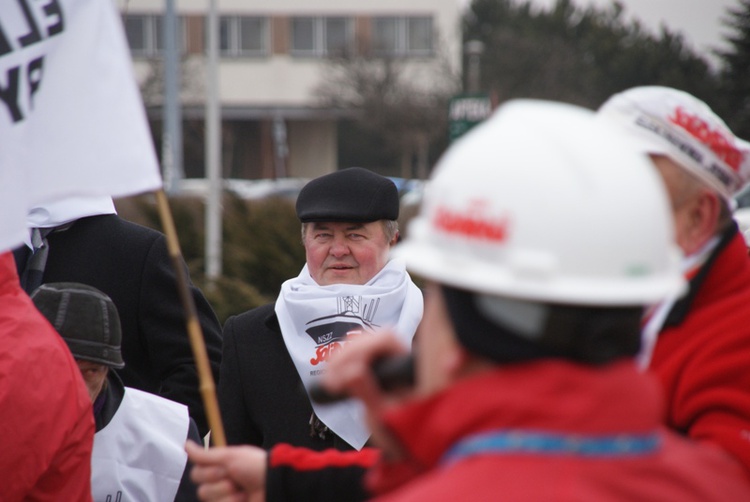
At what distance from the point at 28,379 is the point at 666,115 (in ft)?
4.90

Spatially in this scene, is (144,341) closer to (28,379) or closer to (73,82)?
(28,379)

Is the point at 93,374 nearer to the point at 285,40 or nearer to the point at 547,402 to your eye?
the point at 547,402

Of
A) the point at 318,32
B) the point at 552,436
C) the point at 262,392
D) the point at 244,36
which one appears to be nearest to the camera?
the point at 552,436

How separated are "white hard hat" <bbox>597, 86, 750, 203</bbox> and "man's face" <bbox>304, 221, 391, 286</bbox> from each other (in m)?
1.67

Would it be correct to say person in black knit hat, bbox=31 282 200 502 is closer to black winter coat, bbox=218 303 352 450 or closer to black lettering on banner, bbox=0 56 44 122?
black winter coat, bbox=218 303 352 450

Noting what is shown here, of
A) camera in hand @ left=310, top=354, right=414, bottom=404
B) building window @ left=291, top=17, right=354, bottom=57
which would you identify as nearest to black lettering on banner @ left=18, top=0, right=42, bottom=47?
camera in hand @ left=310, top=354, right=414, bottom=404

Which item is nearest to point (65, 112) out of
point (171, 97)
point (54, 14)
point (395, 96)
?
point (54, 14)

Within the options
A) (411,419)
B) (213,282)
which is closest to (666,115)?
(411,419)

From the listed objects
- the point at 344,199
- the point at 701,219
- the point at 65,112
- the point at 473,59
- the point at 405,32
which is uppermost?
the point at 65,112

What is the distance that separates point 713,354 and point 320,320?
1769 mm

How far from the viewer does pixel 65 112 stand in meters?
2.40

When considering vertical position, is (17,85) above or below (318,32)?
above

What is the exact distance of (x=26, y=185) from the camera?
7.75 feet

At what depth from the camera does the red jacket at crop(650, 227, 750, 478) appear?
7.11 ft
